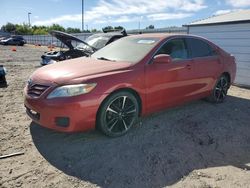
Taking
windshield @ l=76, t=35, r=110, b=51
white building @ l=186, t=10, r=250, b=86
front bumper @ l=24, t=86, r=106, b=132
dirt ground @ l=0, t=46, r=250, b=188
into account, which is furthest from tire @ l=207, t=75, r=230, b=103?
windshield @ l=76, t=35, r=110, b=51

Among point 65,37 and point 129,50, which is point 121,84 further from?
point 65,37

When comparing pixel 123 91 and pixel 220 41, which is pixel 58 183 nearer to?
pixel 123 91

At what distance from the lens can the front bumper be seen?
3592 millimetres

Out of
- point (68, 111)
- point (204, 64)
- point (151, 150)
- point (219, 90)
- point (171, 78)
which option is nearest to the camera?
point (68, 111)

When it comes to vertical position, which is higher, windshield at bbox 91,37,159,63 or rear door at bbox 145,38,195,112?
windshield at bbox 91,37,159,63

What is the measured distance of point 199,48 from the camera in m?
5.66

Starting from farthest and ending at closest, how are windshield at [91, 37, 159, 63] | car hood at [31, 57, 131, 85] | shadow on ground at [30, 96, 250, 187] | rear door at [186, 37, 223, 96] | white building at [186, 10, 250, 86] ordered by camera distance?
white building at [186, 10, 250, 86] → rear door at [186, 37, 223, 96] → windshield at [91, 37, 159, 63] → car hood at [31, 57, 131, 85] → shadow on ground at [30, 96, 250, 187]

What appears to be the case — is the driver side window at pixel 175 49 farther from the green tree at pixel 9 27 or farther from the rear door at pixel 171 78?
the green tree at pixel 9 27

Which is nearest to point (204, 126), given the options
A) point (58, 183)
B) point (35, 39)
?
point (58, 183)

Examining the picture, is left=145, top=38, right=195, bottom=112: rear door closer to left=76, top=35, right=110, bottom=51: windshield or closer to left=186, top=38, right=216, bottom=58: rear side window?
left=186, top=38, right=216, bottom=58: rear side window

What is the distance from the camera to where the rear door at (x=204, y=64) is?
544 cm

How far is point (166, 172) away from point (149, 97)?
1500 mm

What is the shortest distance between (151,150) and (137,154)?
0.25 metres

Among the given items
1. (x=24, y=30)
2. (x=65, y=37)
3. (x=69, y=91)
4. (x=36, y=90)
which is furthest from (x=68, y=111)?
(x=24, y=30)
